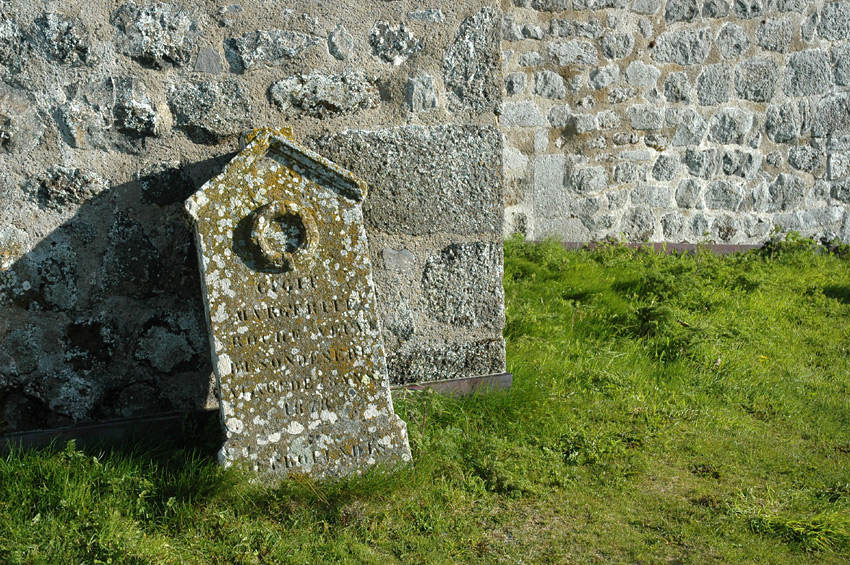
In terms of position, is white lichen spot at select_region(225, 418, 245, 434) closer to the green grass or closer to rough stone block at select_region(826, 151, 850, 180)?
the green grass

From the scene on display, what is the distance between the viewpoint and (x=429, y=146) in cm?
342

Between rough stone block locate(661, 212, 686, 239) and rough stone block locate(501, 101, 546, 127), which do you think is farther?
rough stone block locate(661, 212, 686, 239)

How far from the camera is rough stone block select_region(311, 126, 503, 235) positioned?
3344 mm

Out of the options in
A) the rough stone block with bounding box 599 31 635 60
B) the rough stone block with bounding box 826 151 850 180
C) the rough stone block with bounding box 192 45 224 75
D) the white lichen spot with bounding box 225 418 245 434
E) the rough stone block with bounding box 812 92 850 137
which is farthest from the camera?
the rough stone block with bounding box 826 151 850 180

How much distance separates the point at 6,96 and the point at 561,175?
408cm

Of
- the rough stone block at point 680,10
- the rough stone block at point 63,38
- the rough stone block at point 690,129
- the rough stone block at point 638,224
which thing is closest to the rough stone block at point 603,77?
the rough stone block at point 680,10

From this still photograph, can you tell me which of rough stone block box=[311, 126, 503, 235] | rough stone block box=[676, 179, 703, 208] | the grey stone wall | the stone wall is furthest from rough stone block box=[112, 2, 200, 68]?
rough stone block box=[676, 179, 703, 208]

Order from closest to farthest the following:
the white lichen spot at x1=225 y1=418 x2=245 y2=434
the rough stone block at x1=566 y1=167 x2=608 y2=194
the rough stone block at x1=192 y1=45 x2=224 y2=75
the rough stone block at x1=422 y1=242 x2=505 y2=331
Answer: the white lichen spot at x1=225 y1=418 x2=245 y2=434 < the rough stone block at x1=192 y1=45 x2=224 y2=75 < the rough stone block at x1=422 y1=242 x2=505 y2=331 < the rough stone block at x1=566 y1=167 x2=608 y2=194

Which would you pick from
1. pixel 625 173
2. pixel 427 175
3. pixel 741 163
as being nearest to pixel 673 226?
pixel 625 173

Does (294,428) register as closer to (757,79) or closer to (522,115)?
(522,115)

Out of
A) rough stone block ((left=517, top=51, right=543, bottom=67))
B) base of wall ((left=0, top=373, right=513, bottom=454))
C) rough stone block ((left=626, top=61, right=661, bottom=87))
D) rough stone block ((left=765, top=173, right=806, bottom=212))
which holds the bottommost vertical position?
base of wall ((left=0, top=373, right=513, bottom=454))

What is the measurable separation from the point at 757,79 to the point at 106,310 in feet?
18.0

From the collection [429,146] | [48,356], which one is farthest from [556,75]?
[48,356]

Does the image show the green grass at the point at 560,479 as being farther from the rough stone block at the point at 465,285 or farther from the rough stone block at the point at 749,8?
the rough stone block at the point at 749,8
